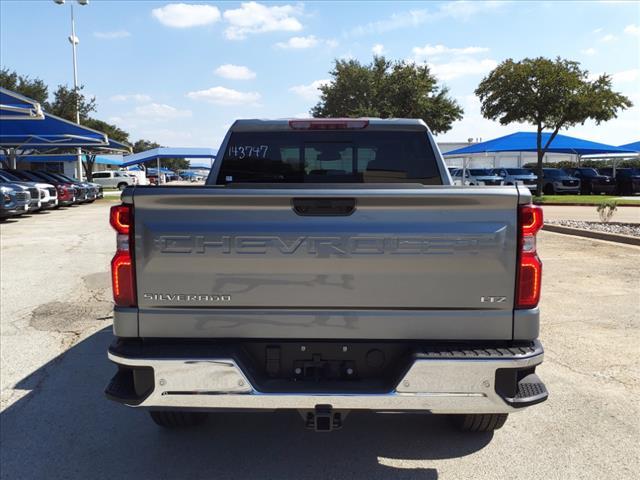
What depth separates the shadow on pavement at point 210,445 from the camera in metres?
3.22

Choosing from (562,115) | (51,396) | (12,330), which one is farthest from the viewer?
(562,115)

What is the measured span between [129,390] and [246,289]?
82 centimetres

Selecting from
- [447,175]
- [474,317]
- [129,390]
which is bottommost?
[129,390]

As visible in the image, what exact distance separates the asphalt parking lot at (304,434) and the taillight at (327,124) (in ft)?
6.70

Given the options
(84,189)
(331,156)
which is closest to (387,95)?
(84,189)

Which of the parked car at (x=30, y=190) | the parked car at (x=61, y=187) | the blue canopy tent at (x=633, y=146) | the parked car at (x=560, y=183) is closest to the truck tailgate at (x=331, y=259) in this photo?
the parked car at (x=30, y=190)

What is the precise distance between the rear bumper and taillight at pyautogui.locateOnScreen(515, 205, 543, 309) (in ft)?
0.87

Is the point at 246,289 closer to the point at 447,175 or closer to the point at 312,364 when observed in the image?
the point at 312,364

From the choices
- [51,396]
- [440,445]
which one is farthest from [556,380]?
[51,396]

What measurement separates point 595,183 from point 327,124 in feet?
113

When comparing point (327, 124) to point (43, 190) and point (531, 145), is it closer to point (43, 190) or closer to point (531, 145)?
point (43, 190)

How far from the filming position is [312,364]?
2.80 meters

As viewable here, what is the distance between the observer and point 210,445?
3.52 metres

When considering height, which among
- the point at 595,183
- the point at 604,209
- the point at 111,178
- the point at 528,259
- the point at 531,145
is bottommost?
the point at 604,209
